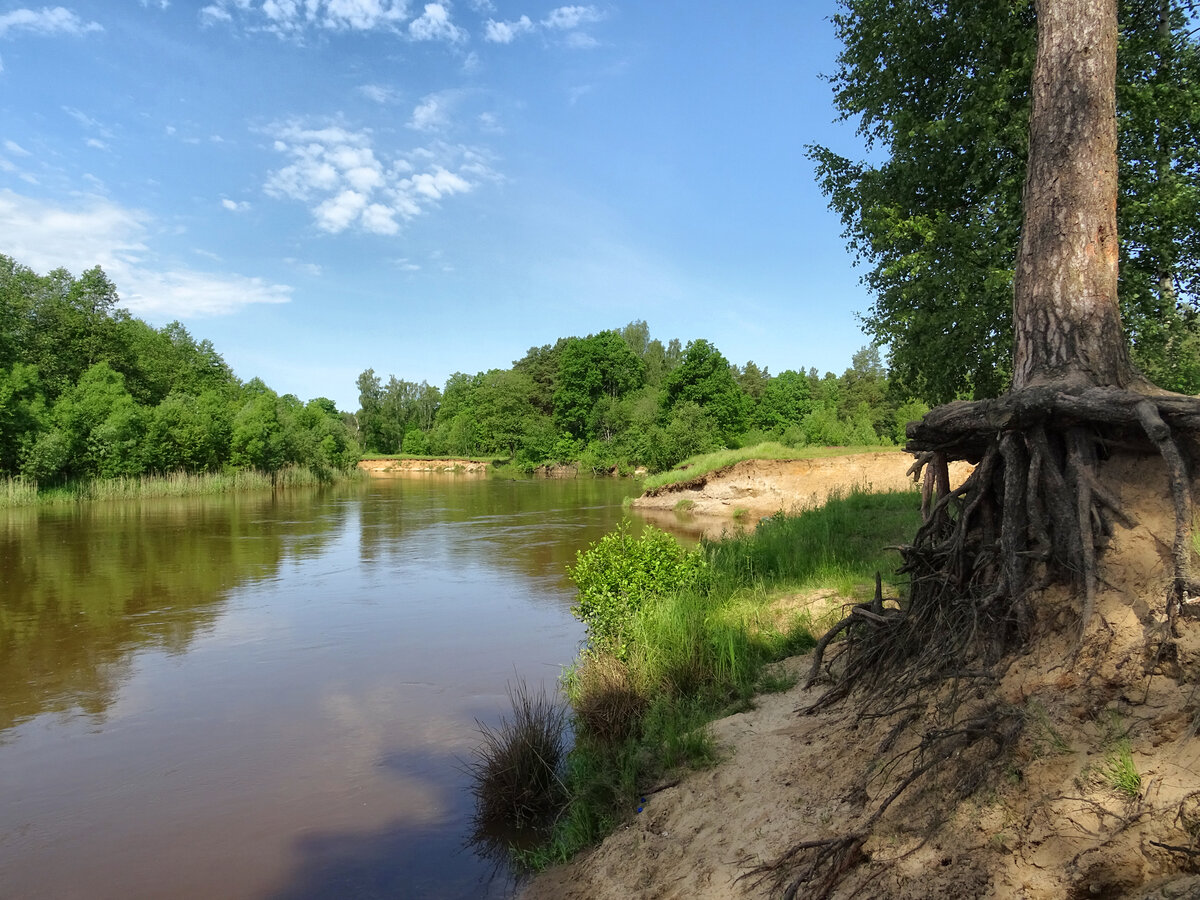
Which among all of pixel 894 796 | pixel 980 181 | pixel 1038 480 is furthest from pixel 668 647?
pixel 980 181

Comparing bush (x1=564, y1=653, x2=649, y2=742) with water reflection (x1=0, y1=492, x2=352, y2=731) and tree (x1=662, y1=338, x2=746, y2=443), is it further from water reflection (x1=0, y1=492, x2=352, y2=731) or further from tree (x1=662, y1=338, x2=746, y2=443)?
tree (x1=662, y1=338, x2=746, y2=443)

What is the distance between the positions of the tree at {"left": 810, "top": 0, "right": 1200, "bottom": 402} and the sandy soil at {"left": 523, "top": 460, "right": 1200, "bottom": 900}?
9.19 m

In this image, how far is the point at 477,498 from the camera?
137 ft

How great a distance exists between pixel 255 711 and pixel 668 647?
5004 mm

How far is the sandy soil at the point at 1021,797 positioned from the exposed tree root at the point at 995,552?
10 centimetres

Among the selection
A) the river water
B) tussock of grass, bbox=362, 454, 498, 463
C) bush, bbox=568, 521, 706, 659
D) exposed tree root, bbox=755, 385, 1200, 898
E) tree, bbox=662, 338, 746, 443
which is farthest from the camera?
tussock of grass, bbox=362, 454, 498, 463

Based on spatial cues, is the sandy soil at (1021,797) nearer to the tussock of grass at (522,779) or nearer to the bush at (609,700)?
the tussock of grass at (522,779)

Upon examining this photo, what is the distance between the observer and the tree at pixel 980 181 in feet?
40.2

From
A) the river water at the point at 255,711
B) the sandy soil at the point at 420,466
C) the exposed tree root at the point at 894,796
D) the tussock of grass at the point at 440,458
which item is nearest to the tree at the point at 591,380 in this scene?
the tussock of grass at the point at 440,458

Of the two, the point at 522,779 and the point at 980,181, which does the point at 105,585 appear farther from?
the point at 980,181

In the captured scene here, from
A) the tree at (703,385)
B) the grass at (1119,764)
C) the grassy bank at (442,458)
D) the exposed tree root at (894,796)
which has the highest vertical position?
the tree at (703,385)

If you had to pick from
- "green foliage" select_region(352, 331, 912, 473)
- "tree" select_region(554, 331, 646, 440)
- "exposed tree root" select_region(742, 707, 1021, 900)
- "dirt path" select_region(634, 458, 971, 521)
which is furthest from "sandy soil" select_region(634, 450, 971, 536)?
"tree" select_region(554, 331, 646, 440)

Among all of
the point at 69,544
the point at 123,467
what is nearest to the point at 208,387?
the point at 123,467

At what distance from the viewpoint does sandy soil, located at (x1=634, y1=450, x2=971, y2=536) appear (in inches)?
1036
